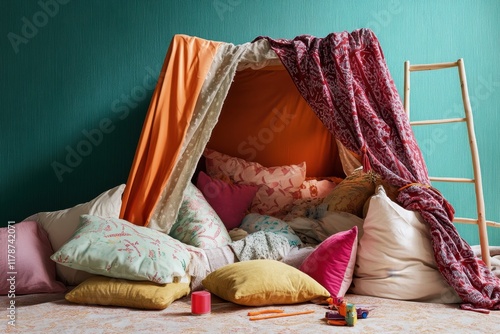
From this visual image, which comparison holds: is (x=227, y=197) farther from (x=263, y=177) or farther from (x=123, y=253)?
(x=123, y=253)

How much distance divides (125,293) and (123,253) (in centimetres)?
17

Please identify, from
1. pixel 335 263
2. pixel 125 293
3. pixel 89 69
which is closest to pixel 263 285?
pixel 335 263

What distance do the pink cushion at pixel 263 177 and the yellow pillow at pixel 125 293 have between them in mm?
1180

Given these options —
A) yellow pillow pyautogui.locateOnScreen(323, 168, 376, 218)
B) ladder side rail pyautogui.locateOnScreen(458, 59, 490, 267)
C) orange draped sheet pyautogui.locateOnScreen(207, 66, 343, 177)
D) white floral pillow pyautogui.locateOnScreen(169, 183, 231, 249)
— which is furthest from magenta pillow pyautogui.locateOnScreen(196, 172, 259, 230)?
ladder side rail pyautogui.locateOnScreen(458, 59, 490, 267)

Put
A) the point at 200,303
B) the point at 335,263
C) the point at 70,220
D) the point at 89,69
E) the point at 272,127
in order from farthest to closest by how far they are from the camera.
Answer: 1. the point at 272,127
2. the point at 89,69
3. the point at 70,220
4. the point at 335,263
5. the point at 200,303

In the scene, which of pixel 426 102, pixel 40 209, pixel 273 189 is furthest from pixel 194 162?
pixel 426 102

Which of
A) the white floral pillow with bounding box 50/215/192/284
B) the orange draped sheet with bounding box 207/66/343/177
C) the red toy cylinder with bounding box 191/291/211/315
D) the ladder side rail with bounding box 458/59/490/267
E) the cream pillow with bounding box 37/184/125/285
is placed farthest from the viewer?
the orange draped sheet with bounding box 207/66/343/177

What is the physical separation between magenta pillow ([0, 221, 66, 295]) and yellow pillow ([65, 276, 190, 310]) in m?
0.32

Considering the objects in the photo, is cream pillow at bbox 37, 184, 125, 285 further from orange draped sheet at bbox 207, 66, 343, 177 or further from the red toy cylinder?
orange draped sheet at bbox 207, 66, 343, 177

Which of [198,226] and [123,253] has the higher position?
[198,226]

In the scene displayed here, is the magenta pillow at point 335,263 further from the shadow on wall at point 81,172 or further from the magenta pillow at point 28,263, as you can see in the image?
the shadow on wall at point 81,172

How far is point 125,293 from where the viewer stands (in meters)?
2.51

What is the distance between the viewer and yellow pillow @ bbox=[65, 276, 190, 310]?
8.15ft

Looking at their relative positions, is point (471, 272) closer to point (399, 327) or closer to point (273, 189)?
point (399, 327)
